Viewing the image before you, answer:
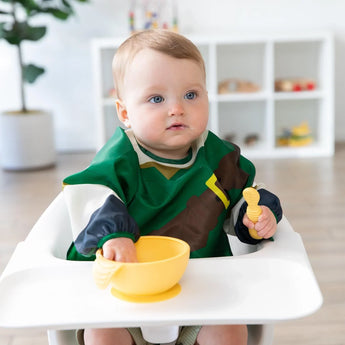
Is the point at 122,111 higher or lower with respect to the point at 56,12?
lower

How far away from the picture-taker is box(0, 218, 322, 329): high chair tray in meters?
0.73

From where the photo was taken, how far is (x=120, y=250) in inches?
33.4

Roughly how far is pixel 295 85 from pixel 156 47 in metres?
2.73

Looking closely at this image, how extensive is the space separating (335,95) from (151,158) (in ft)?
10.0

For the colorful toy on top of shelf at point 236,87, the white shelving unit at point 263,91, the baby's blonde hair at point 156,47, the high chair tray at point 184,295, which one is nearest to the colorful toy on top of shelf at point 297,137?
the white shelving unit at point 263,91

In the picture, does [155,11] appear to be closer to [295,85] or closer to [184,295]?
[295,85]

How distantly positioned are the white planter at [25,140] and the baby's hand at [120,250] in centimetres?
261

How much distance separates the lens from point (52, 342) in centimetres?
91

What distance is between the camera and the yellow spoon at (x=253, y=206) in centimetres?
97

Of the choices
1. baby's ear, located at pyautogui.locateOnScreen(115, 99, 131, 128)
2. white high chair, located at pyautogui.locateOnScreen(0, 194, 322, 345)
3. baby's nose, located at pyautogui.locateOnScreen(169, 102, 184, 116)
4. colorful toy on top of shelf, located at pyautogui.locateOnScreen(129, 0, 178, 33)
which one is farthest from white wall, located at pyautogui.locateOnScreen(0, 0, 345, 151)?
white high chair, located at pyautogui.locateOnScreen(0, 194, 322, 345)

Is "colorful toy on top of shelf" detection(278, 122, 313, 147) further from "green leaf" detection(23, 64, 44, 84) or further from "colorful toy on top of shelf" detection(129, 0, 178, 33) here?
"green leaf" detection(23, 64, 44, 84)

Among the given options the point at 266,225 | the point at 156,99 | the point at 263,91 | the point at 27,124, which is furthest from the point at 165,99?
the point at 263,91

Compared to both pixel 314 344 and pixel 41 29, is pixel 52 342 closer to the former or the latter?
pixel 314 344

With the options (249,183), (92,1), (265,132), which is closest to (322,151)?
(265,132)
